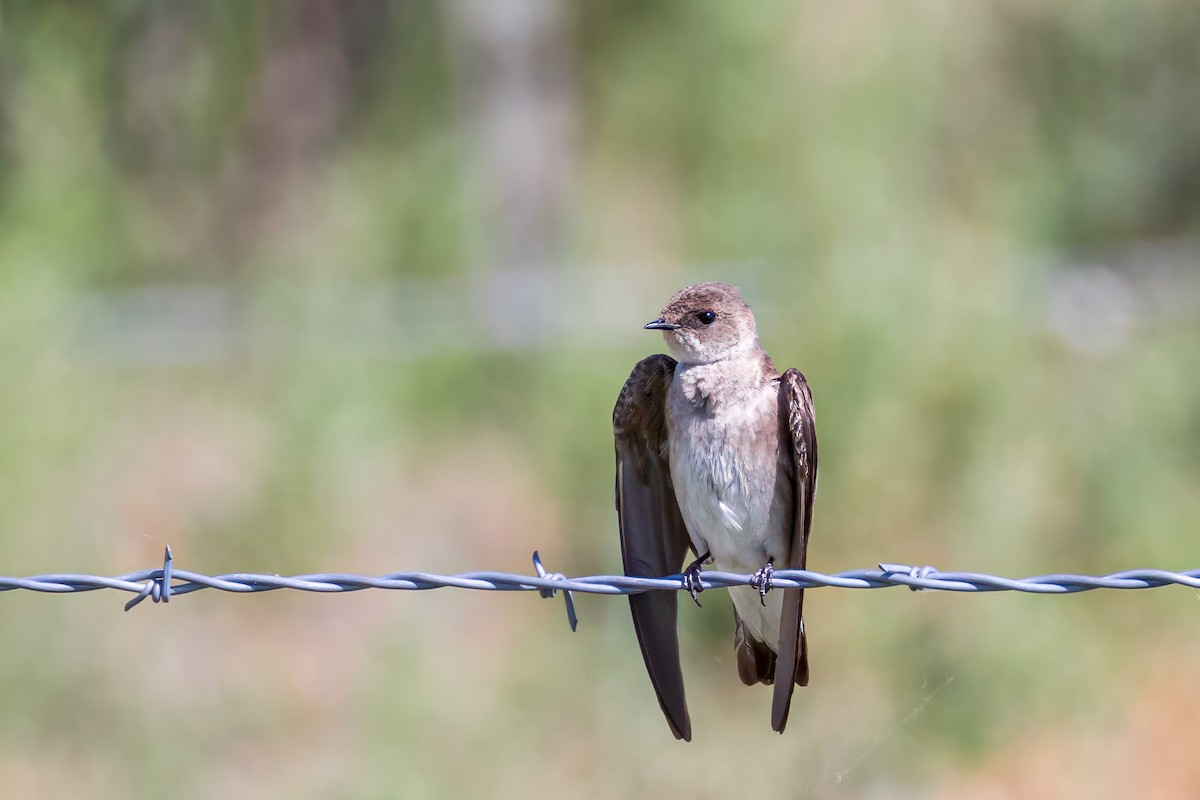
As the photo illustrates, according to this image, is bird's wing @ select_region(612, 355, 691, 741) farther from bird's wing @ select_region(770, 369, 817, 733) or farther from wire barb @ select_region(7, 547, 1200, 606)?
wire barb @ select_region(7, 547, 1200, 606)

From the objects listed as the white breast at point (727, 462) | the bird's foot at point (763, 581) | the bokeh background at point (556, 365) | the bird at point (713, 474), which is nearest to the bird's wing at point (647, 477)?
the bird at point (713, 474)

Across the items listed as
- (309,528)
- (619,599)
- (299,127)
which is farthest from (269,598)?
(299,127)

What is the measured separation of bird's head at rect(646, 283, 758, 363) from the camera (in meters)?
4.20

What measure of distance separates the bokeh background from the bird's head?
5.20 ft

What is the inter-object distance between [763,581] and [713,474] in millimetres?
576

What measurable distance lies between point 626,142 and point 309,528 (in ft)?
22.2

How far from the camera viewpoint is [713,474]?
13.2ft

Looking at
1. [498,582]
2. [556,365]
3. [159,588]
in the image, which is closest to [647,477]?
[498,582]

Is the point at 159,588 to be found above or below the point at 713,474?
below

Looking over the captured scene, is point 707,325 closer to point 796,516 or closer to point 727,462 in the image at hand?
point 727,462

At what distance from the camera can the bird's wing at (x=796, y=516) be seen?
360cm

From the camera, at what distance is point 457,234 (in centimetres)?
1162

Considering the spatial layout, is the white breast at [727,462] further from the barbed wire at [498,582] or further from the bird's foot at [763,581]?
the barbed wire at [498,582]

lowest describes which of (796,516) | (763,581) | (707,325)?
(763,581)
